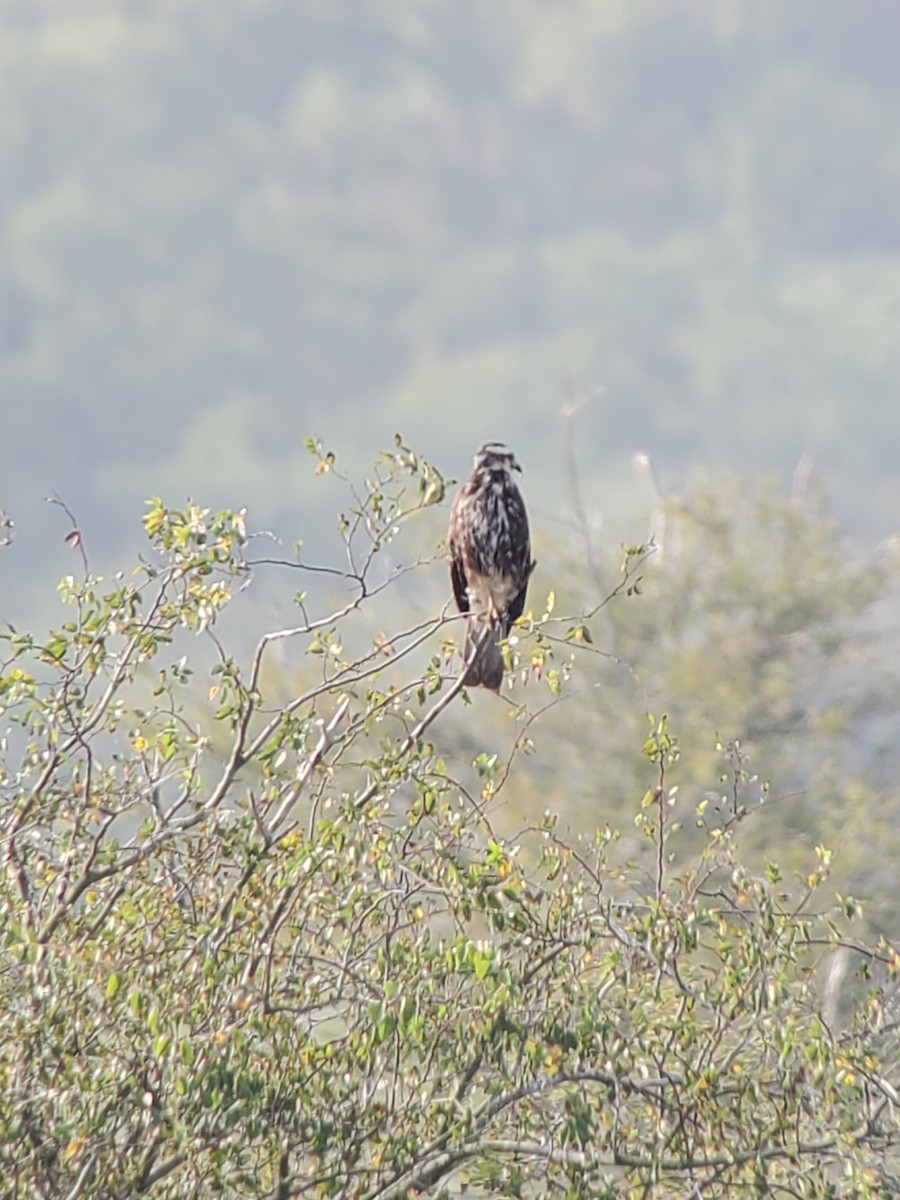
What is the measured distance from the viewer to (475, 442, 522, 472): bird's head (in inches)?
355

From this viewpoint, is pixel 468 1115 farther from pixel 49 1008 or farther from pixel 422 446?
pixel 422 446

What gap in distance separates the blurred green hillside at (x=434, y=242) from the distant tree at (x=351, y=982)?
67.7 m

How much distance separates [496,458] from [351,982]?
4751 millimetres

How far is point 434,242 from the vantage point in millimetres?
152250

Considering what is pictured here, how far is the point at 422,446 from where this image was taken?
334ft

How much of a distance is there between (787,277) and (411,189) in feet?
120

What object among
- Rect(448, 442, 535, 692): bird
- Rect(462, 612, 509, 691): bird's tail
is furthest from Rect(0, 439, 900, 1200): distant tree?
Rect(448, 442, 535, 692): bird

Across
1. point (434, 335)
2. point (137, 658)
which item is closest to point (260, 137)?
point (434, 335)

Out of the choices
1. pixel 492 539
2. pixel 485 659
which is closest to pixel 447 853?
pixel 485 659

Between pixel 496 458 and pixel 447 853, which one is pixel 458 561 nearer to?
pixel 496 458

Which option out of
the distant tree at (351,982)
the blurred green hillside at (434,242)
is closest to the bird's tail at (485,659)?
the distant tree at (351,982)

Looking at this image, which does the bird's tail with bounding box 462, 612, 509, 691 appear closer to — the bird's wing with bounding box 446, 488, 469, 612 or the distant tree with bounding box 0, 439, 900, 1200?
the bird's wing with bounding box 446, 488, 469, 612

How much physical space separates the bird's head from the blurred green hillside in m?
63.7

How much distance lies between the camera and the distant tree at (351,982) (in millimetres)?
4227
